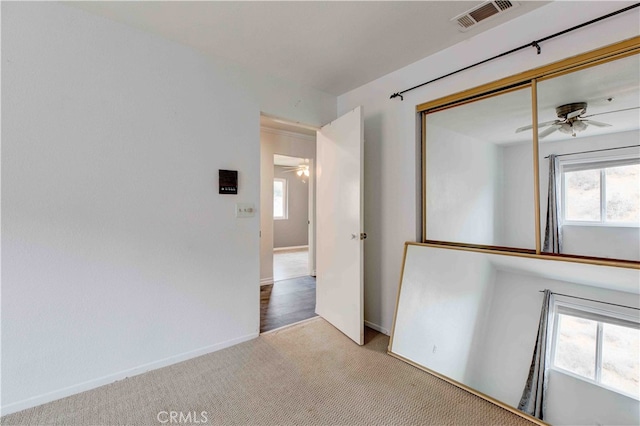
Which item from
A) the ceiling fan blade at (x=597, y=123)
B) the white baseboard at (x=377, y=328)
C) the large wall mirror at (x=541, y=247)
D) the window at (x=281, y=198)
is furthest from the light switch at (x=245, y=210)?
the window at (x=281, y=198)

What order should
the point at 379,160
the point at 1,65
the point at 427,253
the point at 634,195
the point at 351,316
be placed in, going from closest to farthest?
the point at 634,195 < the point at 1,65 < the point at 427,253 < the point at 351,316 < the point at 379,160

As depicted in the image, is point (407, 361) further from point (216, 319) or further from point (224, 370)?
point (216, 319)

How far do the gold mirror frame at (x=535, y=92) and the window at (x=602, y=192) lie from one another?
0.51 feet

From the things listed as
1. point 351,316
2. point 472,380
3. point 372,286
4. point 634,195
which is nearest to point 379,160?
point 372,286

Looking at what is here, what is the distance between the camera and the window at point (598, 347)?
1422 mm

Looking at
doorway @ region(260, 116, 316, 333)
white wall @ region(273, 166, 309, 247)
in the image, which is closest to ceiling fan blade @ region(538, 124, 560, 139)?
doorway @ region(260, 116, 316, 333)

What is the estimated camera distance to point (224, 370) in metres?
2.08

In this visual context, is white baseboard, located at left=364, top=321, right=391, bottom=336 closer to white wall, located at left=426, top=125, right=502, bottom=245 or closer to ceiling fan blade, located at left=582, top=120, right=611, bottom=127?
white wall, located at left=426, top=125, right=502, bottom=245

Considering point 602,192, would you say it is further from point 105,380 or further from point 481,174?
point 105,380

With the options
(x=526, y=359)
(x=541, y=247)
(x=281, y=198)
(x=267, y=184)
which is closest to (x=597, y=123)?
(x=541, y=247)

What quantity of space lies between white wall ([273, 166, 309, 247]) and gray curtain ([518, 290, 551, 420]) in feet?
21.3

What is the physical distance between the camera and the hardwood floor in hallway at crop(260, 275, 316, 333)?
3.01 metres

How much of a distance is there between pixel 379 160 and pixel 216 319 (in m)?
2.12

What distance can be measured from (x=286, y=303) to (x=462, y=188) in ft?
8.06
